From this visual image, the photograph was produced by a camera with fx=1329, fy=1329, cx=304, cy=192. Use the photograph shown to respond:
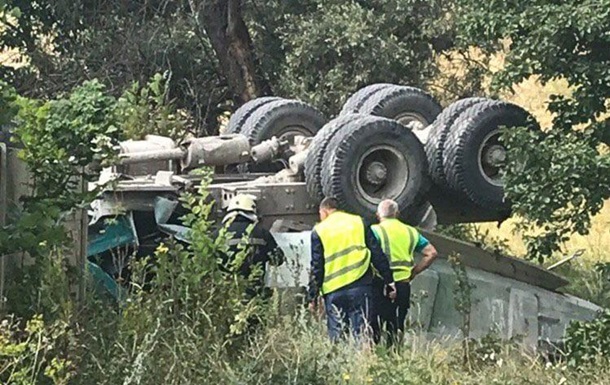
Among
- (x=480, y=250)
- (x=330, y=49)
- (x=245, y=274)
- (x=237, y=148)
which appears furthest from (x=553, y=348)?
(x=330, y=49)

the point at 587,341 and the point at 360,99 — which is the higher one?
the point at 360,99

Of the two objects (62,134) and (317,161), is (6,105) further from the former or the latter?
(317,161)

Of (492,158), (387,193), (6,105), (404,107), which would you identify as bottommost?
(387,193)

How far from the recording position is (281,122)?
45.0 ft

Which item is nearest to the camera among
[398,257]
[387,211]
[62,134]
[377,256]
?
[62,134]

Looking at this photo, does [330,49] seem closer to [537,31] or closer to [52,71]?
[52,71]

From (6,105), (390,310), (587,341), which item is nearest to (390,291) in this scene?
(390,310)

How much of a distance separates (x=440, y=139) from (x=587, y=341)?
3.50 meters

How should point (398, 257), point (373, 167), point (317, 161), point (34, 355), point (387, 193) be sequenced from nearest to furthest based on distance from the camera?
point (34, 355) < point (398, 257) < point (317, 161) < point (373, 167) < point (387, 193)

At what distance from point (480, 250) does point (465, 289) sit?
8.19 feet

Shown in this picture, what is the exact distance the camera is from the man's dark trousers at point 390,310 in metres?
9.95

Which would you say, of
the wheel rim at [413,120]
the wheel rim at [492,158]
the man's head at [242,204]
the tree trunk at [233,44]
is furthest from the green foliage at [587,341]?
the tree trunk at [233,44]

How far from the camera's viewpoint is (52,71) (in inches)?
791

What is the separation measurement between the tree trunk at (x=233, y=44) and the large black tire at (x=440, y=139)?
315 inches
